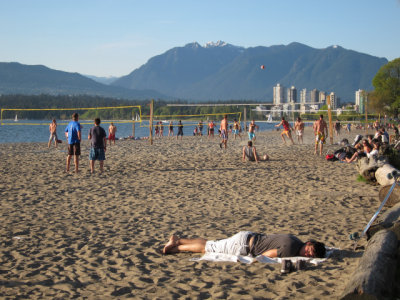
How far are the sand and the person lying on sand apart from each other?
0.14 metres

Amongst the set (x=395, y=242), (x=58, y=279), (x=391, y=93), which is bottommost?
(x=58, y=279)

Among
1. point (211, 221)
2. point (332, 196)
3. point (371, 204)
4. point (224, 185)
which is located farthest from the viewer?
point (224, 185)

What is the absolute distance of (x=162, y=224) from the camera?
19.5 feet

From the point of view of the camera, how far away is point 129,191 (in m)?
8.41

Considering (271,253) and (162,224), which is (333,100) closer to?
(162,224)

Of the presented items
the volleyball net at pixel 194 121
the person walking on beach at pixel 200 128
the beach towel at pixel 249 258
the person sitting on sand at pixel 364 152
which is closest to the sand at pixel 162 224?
the beach towel at pixel 249 258

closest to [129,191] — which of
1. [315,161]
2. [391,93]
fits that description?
[315,161]

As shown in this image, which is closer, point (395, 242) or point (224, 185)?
point (395, 242)

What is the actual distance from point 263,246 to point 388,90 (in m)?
60.0

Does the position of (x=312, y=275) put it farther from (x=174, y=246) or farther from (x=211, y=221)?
(x=211, y=221)

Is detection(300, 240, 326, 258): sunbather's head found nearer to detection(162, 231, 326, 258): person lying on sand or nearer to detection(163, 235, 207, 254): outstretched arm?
detection(162, 231, 326, 258): person lying on sand

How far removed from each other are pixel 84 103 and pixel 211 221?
515ft

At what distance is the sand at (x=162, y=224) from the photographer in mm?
3744

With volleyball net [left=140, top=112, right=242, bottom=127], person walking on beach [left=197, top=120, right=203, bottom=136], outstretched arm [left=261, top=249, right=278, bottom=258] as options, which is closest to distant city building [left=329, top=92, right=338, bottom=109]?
volleyball net [left=140, top=112, right=242, bottom=127]
